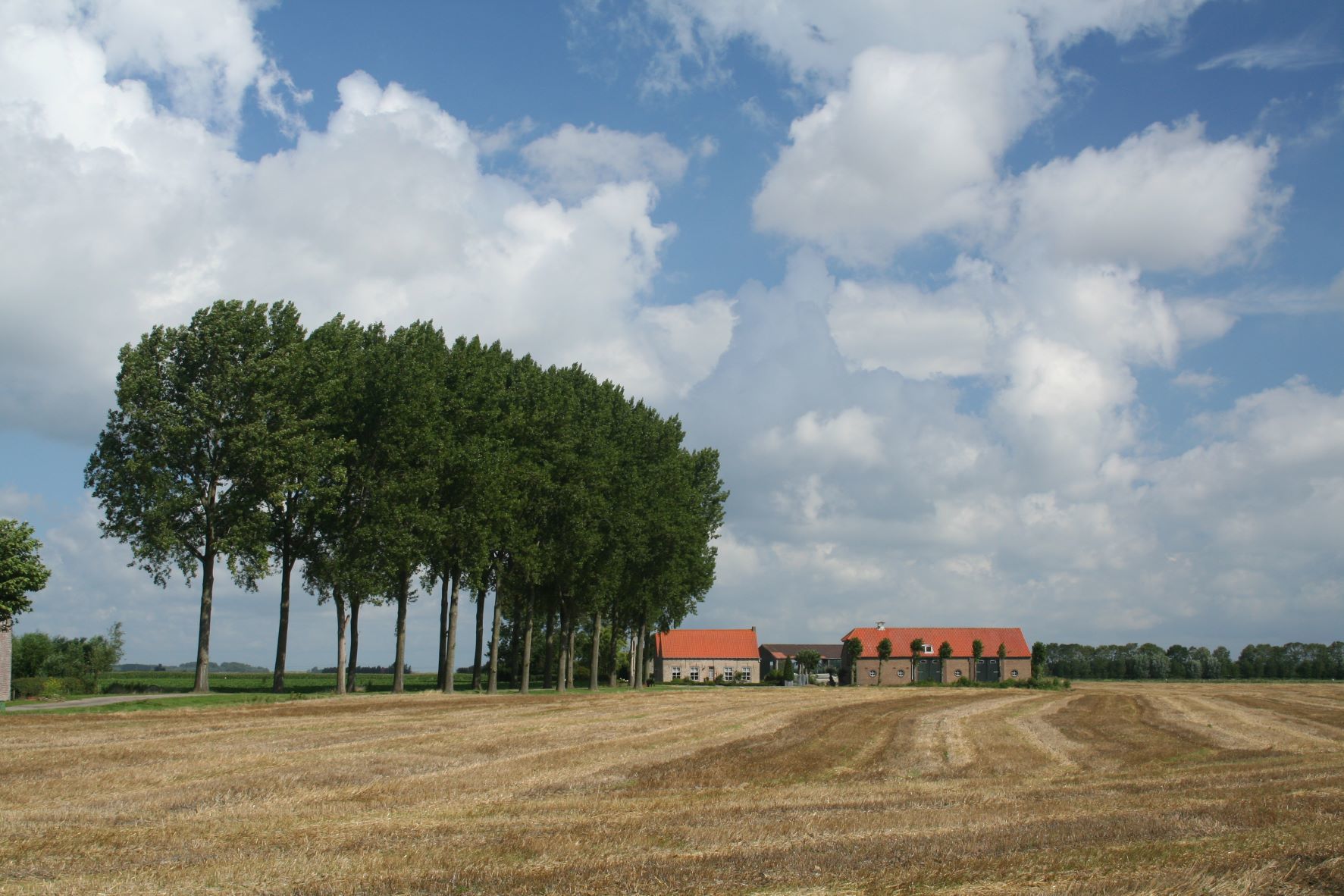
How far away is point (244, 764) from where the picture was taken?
21.6m

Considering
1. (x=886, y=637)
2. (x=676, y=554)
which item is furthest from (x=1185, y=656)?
(x=676, y=554)

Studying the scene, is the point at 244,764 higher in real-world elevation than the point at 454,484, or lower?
lower

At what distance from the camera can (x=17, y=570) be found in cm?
4450

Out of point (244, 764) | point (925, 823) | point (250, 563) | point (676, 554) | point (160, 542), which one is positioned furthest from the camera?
point (676, 554)

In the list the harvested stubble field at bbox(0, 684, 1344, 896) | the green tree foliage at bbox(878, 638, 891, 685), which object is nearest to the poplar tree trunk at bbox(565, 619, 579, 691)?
the harvested stubble field at bbox(0, 684, 1344, 896)

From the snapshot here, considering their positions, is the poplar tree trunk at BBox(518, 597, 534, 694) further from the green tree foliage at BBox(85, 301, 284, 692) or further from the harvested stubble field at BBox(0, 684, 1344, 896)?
the harvested stubble field at BBox(0, 684, 1344, 896)

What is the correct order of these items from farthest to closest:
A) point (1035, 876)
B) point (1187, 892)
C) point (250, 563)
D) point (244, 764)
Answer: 1. point (250, 563)
2. point (244, 764)
3. point (1035, 876)
4. point (1187, 892)

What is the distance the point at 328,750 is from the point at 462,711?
18055 millimetres

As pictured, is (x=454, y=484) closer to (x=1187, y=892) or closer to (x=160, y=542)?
(x=160, y=542)

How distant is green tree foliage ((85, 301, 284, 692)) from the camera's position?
158 ft

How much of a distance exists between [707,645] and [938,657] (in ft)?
114

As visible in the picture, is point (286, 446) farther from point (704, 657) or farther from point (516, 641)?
point (704, 657)

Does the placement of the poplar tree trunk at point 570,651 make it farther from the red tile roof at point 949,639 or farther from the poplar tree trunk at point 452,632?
the red tile roof at point 949,639

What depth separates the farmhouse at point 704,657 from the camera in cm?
15050
